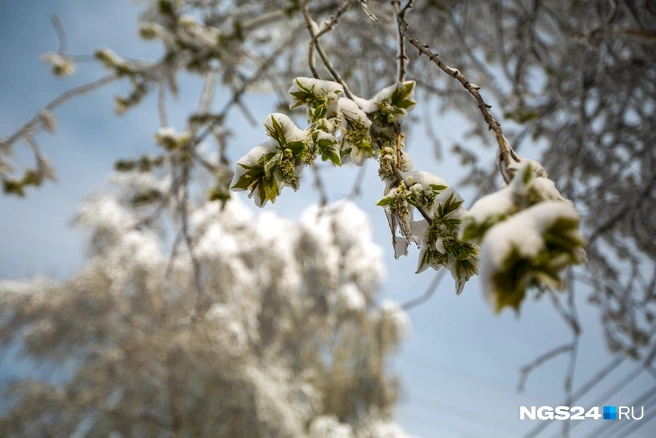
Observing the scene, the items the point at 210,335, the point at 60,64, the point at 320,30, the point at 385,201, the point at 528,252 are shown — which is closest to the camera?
the point at 528,252

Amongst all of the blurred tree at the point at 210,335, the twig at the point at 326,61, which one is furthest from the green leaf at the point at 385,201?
the blurred tree at the point at 210,335

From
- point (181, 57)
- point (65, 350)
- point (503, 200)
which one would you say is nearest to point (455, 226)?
point (503, 200)

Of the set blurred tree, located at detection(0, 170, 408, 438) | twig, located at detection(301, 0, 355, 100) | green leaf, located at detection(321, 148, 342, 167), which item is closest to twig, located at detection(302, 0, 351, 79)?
twig, located at detection(301, 0, 355, 100)

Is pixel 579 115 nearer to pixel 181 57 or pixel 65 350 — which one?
pixel 181 57

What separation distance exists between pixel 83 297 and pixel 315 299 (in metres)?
2.48

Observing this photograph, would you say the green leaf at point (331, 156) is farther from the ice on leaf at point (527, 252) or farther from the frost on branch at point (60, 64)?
the frost on branch at point (60, 64)

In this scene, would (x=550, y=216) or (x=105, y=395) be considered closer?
(x=550, y=216)

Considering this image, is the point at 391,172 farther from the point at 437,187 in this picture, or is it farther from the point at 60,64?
the point at 60,64

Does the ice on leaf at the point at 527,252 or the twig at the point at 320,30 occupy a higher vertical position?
the twig at the point at 320,30

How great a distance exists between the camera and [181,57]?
153 centimetres

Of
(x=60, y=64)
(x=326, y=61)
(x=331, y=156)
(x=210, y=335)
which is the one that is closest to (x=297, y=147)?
(x=331, y=156)

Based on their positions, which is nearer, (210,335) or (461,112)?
(461,112)

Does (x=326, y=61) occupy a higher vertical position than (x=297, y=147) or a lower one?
higher

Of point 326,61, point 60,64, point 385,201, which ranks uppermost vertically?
point 60,64
